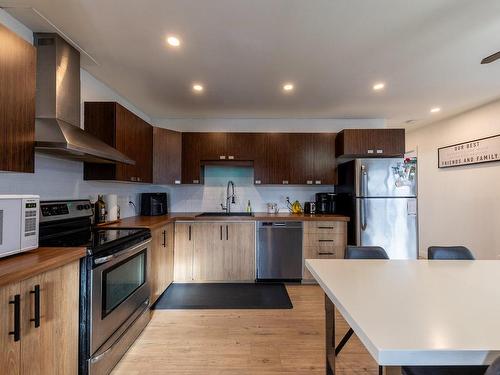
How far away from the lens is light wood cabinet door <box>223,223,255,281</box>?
337cm

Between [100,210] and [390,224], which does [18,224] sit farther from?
[390,224]

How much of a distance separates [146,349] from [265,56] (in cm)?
269

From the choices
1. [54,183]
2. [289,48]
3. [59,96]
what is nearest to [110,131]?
[59,96]

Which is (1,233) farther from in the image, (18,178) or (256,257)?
(256,257)

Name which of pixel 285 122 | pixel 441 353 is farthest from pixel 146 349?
pixel 285 122

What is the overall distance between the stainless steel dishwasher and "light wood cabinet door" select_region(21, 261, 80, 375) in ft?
7.43

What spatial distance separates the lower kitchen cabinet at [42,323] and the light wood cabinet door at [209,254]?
1.92m

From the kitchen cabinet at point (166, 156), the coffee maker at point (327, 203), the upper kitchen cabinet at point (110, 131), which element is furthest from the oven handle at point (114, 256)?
the coffee maker at point (327, 203)

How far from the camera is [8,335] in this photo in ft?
3.42

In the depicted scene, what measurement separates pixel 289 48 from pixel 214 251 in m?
2.55

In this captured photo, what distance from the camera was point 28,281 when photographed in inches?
44.8

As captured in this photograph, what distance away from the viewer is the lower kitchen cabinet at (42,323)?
1.05 m

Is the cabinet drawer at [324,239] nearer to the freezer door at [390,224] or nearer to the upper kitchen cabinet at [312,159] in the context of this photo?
the freezer door at [390,224]

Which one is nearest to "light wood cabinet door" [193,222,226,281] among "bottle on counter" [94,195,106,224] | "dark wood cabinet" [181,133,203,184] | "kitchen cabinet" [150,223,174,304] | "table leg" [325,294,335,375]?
"kitchen cabinet" [150,223,174,304]
